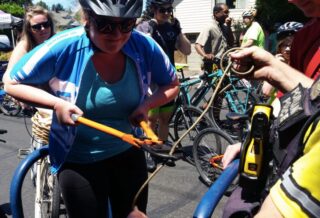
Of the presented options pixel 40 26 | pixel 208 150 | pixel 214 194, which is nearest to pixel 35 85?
pixel 214 194

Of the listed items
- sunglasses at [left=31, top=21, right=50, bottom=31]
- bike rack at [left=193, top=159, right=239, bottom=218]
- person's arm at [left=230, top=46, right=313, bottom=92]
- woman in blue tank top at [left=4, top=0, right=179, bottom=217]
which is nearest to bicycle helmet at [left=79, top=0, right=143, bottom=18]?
woman in blue tank top at [left=4, top=0, right=179, bottom=217]

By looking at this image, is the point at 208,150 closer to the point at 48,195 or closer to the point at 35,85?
the point at 48,195

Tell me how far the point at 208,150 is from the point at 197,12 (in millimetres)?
17276

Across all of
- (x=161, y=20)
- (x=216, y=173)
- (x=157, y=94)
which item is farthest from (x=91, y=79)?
(x=161, y=20)

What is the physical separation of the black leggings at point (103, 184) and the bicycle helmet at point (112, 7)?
2.38 ft

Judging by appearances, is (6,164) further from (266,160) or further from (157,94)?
(266,160)

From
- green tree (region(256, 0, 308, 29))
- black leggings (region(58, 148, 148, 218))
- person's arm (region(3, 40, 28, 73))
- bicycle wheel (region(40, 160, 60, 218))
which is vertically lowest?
green tree (region(256, 0, 308, 29))

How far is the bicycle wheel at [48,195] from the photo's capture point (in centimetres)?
296

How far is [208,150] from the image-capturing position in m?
Answer: 5.04

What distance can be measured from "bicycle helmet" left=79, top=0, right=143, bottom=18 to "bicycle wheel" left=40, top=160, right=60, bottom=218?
1402 mm

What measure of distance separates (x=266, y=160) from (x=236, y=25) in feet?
57.9

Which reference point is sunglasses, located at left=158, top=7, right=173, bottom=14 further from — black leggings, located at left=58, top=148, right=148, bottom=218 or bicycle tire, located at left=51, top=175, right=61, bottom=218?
black leggings, located at left=58, top=148, right=148, bottom=218

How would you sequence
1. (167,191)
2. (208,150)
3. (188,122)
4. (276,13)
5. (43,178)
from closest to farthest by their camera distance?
(43,178)
(167,191)
(208,150)
(188,122)
(276,13)

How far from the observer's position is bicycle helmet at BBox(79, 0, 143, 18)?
196 centimetres
